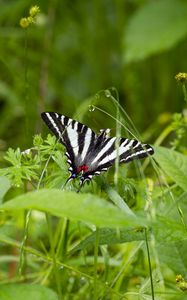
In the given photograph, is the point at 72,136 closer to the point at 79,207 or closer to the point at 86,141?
the point at 86,141

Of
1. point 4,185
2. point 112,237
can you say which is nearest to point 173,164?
point 112,237

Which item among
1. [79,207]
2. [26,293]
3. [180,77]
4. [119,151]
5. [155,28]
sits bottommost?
[26,293]

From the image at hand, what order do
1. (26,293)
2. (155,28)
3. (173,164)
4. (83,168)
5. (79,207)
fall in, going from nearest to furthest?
(79,207), (26,293), (83,168), (173,164), (155,28)

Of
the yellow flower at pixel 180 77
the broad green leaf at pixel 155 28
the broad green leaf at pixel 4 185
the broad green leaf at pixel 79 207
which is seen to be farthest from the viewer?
the broad green leaf at pixel 155 28

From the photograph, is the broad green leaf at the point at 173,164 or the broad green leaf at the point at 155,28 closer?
the broad green leaf at the point at 173,164

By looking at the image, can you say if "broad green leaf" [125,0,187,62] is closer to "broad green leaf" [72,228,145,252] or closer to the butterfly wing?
the butterfly wing

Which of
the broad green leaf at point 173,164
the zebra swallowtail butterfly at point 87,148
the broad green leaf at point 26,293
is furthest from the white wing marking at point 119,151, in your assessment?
the broad green leaf at point 26,293

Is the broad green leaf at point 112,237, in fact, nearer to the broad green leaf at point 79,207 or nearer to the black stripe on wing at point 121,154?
the black stripe on wing at point 121,154
